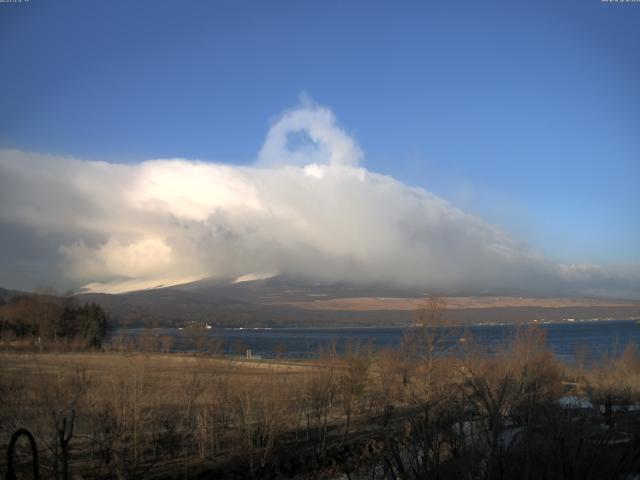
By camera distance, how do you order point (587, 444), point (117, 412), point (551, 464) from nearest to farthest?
point (551, 464) < point (587, 444) < point (117, 412)

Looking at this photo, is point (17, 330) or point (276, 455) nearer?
point (276, 455)

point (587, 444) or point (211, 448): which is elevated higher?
point (587, 444)

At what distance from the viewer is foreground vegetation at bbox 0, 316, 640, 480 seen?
276 inches

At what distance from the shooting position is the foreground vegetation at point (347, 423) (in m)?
7.01

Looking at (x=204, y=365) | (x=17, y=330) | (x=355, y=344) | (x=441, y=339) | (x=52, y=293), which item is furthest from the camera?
(x=52, y=293)

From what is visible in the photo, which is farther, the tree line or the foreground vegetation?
the tree line

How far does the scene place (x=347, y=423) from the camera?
20344mm

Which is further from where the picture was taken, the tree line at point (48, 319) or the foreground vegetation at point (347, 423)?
the tree line at point (48, 319)

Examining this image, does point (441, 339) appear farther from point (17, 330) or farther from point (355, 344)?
point (17, 330)

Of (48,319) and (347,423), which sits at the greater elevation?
(48,319)

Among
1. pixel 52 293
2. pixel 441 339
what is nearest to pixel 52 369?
pixel 441 339

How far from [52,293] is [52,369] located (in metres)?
74.4

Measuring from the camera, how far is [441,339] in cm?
3303

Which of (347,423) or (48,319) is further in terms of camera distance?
(48,319)
